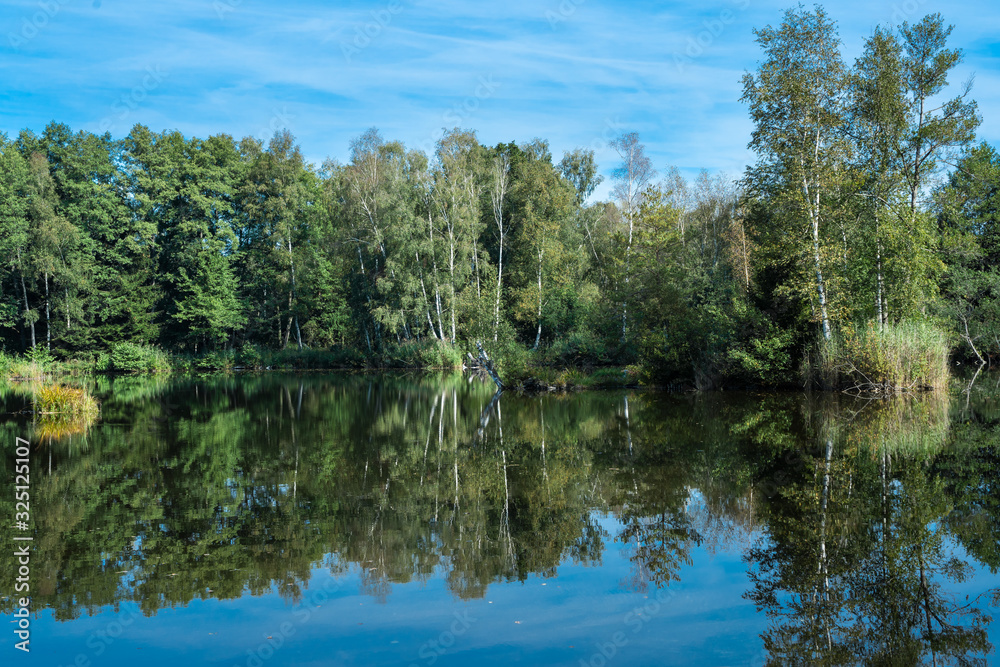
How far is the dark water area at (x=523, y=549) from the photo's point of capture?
18.0 ft

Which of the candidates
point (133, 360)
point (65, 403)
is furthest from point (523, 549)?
point (133, 360)

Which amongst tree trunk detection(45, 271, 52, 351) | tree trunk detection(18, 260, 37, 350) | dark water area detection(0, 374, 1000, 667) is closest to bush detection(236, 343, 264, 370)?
tree trunk detection(45, 271, 52, 351)

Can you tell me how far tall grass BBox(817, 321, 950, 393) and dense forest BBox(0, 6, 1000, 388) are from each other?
15cm

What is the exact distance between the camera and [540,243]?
43.9 m

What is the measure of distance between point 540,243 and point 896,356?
2563 centimetres

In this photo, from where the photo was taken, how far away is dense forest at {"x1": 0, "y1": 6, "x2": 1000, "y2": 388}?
23.9m

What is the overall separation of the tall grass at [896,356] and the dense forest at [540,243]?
0.49ft

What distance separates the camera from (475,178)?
50031 mm

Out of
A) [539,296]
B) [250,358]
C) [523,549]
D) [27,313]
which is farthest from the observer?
[250,358]

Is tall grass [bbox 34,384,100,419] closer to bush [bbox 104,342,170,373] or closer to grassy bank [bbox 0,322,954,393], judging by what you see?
grassy bank [bbox 0,322,954,393]

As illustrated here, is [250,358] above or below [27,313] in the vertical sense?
below

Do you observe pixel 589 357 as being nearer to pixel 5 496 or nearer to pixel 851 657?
pixel 5 496

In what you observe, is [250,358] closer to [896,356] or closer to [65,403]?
[65,403]

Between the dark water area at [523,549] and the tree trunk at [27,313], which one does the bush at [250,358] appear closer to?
the tree trunk at [27,313]
